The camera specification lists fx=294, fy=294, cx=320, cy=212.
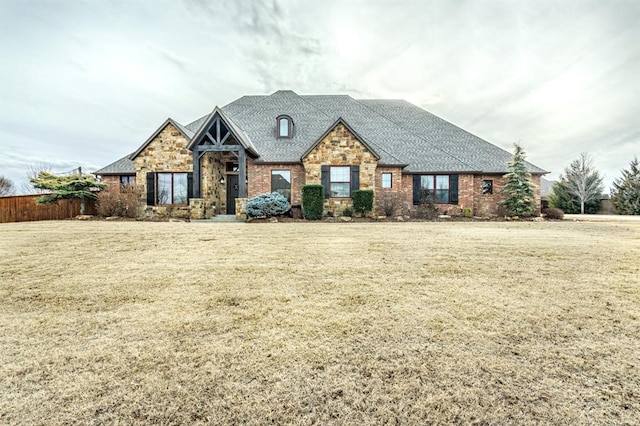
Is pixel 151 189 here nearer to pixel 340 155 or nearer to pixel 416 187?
pixel 340 155

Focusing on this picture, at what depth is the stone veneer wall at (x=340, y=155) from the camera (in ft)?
55.8

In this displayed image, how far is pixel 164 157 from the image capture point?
17.3 m

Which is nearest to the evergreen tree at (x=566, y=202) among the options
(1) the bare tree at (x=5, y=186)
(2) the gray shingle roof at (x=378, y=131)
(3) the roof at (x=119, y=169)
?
(2) the gray shingle roof at (x=378, y=131)

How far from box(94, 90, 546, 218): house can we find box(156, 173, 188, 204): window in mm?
59

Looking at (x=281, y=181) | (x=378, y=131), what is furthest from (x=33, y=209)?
(x=378, y=131)

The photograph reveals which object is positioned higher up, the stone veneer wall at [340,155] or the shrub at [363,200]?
the stone veneer wall at [340,155]

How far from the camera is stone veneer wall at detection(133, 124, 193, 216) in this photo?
679 inches

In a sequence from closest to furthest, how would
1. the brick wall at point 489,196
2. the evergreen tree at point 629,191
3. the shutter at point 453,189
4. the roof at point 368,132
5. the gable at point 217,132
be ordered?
1. the gable at point 217,132
2. the roof at point 368,132
3. the shutter at point 453,189
4. the brick wall at point 489,196
5. the evergreen tree at point 629,191

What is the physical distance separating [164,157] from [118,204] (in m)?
3.66

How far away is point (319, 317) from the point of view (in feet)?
10.0

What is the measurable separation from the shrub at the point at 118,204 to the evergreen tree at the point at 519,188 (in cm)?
2134

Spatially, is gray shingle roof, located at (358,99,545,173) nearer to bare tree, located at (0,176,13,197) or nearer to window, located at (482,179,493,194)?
window, located at (482,179,493,194)

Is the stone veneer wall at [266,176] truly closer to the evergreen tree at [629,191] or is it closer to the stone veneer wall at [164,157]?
the stone veneer wall at [164,157]

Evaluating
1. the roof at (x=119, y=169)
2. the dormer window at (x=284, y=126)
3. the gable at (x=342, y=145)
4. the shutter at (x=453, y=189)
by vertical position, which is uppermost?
the dormer window at (x=284, y=126)
